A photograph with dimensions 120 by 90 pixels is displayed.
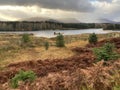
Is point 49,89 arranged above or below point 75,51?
above

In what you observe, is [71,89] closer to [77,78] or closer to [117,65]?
[77,78]

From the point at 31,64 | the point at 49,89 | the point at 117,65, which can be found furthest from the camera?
the point at 31,64

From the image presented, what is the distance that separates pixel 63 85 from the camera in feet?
26.7

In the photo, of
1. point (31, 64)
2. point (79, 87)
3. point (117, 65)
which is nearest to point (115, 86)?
point (79, 87)

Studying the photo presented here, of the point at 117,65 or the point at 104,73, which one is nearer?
the point at 104,73

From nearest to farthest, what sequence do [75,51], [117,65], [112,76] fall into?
1. [112,76]
2. [117,65]
3. [75,51]

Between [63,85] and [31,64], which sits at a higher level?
[63,85]

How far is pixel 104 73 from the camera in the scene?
820 centimetres

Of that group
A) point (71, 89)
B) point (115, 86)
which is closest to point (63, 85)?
point (71, 89)

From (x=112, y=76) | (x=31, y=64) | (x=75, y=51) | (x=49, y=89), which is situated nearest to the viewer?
(x=49, y=89)

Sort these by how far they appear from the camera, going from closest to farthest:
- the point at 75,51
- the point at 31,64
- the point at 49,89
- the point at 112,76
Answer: the point at 49,89 → the point at 112,76 → the point at 31,64 → the point at 75,51

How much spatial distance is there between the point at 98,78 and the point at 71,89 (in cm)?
85

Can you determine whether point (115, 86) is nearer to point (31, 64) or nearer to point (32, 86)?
point (32, 86)

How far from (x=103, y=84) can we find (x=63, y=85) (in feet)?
3.87
